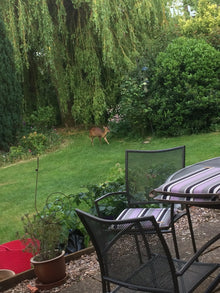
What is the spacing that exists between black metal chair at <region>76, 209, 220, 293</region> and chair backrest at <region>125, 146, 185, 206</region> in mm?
1361

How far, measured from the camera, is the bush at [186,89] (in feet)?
29.3

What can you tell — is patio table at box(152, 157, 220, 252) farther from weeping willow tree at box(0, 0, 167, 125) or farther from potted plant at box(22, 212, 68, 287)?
weeping willow tree at box(0, 0, 167, 125)

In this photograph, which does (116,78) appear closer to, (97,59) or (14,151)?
(97,59)

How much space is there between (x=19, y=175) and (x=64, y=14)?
507 centimetres

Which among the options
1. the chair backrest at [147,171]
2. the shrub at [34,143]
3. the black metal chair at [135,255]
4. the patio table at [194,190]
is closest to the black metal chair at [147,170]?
the chair backrest at [147,171]

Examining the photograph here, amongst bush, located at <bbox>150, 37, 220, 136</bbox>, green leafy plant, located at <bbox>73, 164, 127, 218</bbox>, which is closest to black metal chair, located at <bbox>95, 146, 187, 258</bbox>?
green leafy plant, located at <bbox>73, 164, 127, 218</bbox>

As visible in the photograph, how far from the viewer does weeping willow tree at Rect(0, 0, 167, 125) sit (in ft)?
33.8

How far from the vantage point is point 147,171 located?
10.8 feet

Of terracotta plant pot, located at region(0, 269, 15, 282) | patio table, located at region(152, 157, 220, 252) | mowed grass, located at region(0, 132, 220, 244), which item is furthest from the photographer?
mowed grass, located at region(0, 132, 220, 244)

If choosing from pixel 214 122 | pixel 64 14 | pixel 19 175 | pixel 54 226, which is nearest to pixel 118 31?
pixel 64 14

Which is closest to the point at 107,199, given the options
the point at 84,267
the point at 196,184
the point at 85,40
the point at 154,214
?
the point at 84,267

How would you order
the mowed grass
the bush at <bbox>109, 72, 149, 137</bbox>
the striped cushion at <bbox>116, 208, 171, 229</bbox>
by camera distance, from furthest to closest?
the bush at <bbox>109, 72, 149, 137</bbox>
the mowed grass
the striped cushion at <bbox>116, 208, 171, 229</bbox>

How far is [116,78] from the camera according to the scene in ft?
36.8

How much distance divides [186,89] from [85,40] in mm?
3554
